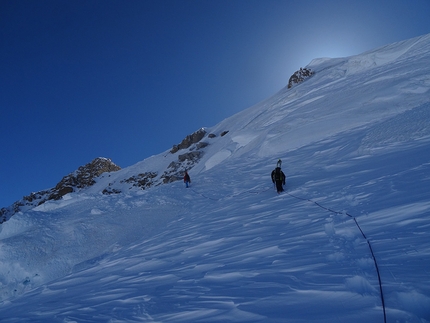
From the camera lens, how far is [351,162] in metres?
7.04

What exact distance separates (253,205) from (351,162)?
3.43 m

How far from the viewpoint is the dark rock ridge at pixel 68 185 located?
60875 mm

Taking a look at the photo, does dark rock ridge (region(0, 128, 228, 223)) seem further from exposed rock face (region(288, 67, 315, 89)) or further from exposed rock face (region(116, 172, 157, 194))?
exposed rock face (region(288, 67, 315, 89))

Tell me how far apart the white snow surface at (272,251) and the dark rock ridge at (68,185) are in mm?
60194

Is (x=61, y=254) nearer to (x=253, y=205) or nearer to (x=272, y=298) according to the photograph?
(x=253, y=205)

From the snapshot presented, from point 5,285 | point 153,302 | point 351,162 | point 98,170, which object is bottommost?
point 5,285

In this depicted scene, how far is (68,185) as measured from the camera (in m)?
63.3

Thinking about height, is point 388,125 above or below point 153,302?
above

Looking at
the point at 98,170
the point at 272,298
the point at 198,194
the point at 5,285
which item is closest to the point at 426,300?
the point at 272,298

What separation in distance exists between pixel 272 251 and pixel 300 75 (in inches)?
1810

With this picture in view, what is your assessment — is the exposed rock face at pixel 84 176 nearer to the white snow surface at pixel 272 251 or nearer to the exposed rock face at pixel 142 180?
the exposed rock face at pixel 142 180

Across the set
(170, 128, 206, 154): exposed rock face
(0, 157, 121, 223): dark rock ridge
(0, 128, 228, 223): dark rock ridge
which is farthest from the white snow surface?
(0, 157, 121, 223): dark rock ridge

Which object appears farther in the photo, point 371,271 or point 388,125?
point 388,125

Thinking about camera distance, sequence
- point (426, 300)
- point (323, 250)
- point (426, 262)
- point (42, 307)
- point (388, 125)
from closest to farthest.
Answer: point (426, 300) < point (426, 262) < point (323, 250) < point (42, 307) < point (388, 125)
